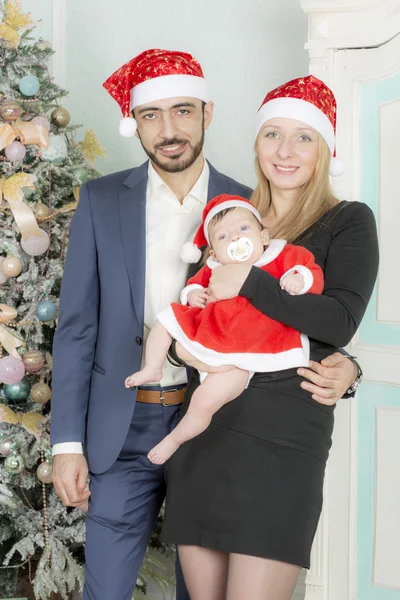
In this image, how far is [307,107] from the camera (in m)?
2.05

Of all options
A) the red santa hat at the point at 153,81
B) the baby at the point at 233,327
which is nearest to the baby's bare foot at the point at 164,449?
the baby at the point at 233,327

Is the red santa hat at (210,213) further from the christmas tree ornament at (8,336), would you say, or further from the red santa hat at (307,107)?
the christmas tree ornament at (8,336)

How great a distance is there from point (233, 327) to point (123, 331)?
1.79 ft

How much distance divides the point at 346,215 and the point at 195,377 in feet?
1.83

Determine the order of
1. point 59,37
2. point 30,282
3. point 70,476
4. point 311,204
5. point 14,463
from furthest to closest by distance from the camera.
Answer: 1. point 59,37
2. point 30,282
3. point 14,463
4. point 70,476
5. point 311,204

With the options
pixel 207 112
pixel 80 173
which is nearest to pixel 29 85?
pixel 80 173

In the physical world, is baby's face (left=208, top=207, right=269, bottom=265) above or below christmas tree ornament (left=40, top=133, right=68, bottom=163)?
below

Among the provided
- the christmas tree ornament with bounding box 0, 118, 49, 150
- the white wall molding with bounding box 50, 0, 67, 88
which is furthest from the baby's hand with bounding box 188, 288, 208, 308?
the white wall molding with bounding box 50, 0, 67, 88

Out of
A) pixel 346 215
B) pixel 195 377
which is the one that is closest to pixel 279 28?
pixel 346 215

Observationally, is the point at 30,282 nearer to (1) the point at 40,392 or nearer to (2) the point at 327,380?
(1) the point at 40,392

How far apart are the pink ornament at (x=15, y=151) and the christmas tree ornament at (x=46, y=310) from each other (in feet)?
1.69

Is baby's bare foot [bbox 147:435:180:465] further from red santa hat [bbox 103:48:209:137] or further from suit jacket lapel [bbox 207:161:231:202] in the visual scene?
red santa hat [bbox 103:48:209:137]

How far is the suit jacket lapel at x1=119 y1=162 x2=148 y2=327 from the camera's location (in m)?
2.23

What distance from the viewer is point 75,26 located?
11.8ft
